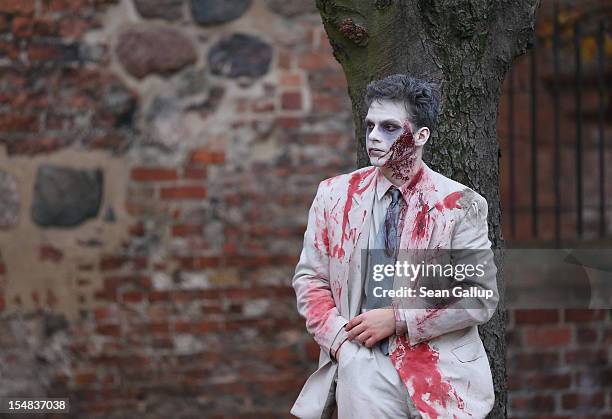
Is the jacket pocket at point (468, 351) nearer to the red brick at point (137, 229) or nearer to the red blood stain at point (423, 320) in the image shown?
the red blood stain at point (423, 320)

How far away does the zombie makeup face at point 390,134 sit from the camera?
2714mm

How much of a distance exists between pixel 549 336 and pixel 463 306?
268 cm

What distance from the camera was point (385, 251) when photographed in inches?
109

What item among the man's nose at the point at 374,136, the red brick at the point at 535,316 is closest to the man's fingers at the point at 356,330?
the man's nose at the point at 374,136

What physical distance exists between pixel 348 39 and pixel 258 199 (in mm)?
1758

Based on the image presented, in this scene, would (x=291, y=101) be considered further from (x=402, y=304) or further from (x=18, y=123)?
(x=402, y=304)

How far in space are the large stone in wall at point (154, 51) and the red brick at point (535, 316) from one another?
7.25 feet

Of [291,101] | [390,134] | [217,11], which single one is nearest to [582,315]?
[291,101]

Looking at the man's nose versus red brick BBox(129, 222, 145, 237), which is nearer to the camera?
the man's nose

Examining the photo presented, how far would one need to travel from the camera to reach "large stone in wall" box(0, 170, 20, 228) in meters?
4.82

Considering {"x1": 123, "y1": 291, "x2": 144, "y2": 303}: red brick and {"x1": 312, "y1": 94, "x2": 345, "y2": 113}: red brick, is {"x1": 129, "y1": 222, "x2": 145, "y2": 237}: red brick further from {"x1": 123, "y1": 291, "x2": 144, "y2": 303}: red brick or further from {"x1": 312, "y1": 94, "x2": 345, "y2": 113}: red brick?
{"x1": 312, "y1": 94, "x2": 345, "y2": 113}: red brick

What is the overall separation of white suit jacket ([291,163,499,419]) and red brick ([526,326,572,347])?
2489 mm

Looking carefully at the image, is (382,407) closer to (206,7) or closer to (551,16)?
(206,7)

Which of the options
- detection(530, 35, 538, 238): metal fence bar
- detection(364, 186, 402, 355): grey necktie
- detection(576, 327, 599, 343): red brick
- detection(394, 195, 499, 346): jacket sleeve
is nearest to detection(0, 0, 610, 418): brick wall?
detection(530, 35, 538, 238): metal fence bar
